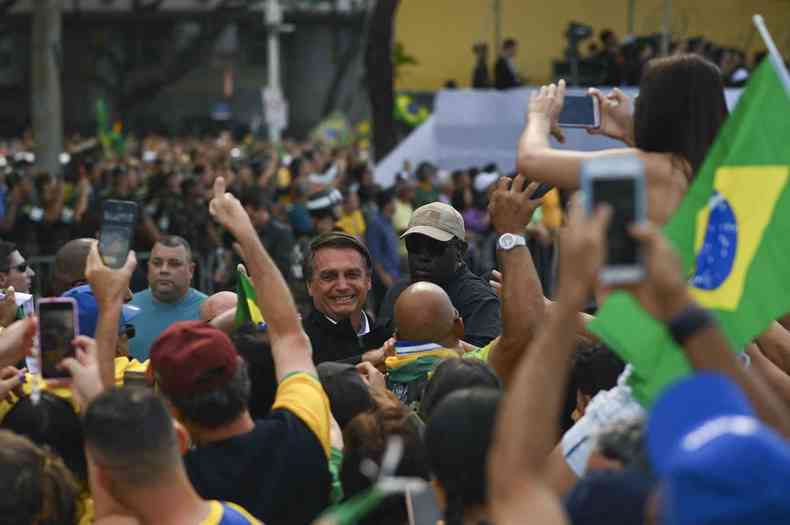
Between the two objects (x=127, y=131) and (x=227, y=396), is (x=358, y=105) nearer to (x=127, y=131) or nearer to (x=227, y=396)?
(x=127, y=131)

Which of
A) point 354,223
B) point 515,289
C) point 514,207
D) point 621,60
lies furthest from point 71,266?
point 621,60

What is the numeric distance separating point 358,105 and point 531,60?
3392 centimetres

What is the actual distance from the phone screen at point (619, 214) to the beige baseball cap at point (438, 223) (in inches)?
177

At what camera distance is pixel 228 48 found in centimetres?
5559

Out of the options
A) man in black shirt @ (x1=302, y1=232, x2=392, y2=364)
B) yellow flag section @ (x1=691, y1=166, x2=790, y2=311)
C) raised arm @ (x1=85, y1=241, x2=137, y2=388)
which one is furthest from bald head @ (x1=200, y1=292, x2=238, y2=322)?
yellow flag section @ (x1=691, y1=166, x2=790, y2=311)

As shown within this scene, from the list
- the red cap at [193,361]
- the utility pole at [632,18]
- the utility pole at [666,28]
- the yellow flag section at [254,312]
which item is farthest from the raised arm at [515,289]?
the utility pole at [632,18]

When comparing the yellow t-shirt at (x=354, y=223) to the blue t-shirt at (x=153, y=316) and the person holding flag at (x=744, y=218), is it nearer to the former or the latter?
the blue t-shirt at (x=153, y=316)

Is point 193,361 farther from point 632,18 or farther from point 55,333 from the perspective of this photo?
point 632,18

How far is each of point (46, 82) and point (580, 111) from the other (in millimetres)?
19506

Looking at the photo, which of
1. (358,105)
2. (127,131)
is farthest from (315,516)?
(358,105)

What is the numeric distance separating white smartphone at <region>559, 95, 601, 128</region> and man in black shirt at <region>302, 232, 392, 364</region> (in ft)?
7.11

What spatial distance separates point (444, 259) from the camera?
716cm

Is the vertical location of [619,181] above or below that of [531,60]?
above

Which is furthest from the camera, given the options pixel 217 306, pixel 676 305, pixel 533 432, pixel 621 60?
pixel 621 60
